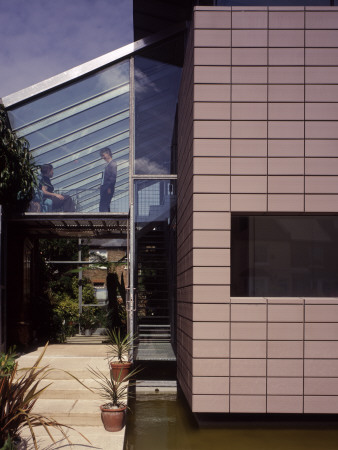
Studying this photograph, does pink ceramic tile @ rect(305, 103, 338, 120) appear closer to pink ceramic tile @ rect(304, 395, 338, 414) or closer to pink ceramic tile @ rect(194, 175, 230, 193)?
pink ceramic tile @ rect(194, 175, 230, 193)

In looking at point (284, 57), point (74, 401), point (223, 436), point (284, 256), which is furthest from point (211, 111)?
point (74, 401)

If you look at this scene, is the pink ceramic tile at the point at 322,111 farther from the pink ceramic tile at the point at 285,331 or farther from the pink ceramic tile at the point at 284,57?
the pink ceramic tile at the point at 285,331

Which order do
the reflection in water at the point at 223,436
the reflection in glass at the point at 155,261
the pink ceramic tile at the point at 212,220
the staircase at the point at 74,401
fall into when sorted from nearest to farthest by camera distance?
the staircase at the point at 74,401
the reflection in water at the point at 223,436
the pink ceramic tile at the point at 212,220
the reflection in glass at the point at 155,261

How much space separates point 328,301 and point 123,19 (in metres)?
8.38

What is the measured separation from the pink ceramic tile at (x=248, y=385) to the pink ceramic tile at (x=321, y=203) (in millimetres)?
2679

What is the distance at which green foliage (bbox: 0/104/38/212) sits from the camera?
10.0 metres

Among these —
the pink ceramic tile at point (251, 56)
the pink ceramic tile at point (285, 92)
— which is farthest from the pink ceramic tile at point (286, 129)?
the pink ceramic tile at point (251, 56)

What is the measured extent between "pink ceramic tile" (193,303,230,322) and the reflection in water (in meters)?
1.74

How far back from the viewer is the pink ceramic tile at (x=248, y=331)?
7305mm

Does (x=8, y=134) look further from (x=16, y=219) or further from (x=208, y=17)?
(x=208, y=17)

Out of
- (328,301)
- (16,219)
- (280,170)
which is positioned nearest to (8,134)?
(16,219)

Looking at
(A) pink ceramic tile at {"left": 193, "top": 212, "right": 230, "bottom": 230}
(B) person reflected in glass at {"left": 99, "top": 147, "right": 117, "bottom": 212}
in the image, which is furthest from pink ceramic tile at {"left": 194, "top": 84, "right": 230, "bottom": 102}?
(B) person reflected in glass at {"left": 99, "top": 147, "right": 117, "bottom": 212}

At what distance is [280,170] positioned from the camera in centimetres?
A: 755

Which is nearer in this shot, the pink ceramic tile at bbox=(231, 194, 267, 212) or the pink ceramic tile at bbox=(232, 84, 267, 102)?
the pink ceramic tile at bbox=(231, 194, 267, 212)
